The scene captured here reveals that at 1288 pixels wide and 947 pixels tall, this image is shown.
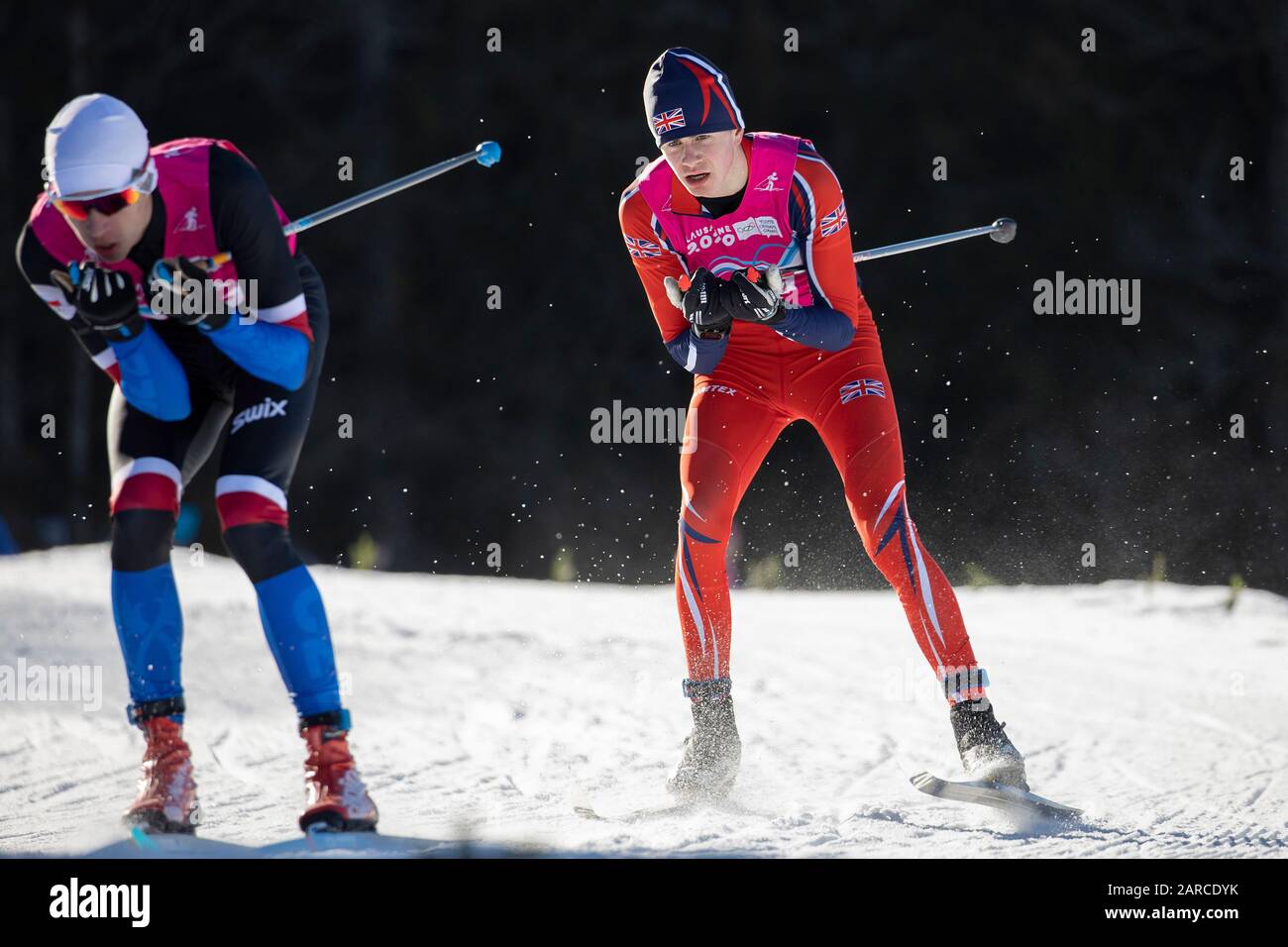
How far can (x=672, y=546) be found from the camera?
562 inches

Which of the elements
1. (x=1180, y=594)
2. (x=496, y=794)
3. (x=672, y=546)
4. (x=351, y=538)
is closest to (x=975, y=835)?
(x=496, y=794)

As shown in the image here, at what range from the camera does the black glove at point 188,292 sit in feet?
11.3

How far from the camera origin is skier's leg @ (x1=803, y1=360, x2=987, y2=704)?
405 cm

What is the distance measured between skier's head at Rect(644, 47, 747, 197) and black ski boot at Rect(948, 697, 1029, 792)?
5.40ft

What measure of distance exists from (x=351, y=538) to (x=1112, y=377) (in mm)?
7730

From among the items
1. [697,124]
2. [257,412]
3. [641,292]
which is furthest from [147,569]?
[641,292]

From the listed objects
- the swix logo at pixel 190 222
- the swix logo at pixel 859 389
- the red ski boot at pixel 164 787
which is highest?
the swix logo at pixel 190 222

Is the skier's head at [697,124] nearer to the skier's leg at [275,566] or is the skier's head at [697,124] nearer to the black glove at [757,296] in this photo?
the black glove at [757,296]

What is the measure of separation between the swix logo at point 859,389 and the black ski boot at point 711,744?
0.92 m

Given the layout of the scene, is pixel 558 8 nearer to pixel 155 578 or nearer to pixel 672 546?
pixel 672 546

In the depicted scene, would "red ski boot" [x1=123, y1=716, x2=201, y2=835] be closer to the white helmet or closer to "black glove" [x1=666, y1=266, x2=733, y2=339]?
the white helmet
